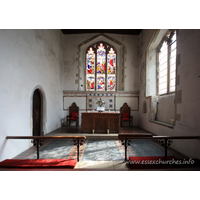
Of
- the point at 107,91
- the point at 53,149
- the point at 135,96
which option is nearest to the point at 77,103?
the point at 107,91

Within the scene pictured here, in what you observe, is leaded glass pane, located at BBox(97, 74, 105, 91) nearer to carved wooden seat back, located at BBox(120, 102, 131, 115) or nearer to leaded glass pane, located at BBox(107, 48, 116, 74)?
leaded glass pane, located at BBox(107, 48, 116, 74)

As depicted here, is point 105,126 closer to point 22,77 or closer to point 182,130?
point 182,130

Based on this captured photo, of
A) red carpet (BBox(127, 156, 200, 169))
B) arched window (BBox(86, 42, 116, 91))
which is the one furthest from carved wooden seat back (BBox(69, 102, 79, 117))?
red carpet (BBox(127, 156, 200, 169))

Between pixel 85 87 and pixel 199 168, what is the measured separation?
7.39 meters

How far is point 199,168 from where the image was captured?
2.59 m

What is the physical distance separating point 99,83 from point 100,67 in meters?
1.13

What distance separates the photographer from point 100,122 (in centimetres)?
610

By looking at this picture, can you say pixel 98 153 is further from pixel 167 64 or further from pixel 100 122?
pixel 167 64

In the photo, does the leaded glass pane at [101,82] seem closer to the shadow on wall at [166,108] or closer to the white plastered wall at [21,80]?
the white plastered wall at [21,80]

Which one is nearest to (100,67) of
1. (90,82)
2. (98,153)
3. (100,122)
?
(90,82)

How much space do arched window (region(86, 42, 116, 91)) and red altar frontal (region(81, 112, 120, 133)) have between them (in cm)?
322

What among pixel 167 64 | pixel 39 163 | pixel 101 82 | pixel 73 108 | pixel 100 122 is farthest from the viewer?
pixel 101 82

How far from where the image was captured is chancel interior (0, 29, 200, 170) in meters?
3.47

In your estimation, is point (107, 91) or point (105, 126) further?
point (107, 91)
